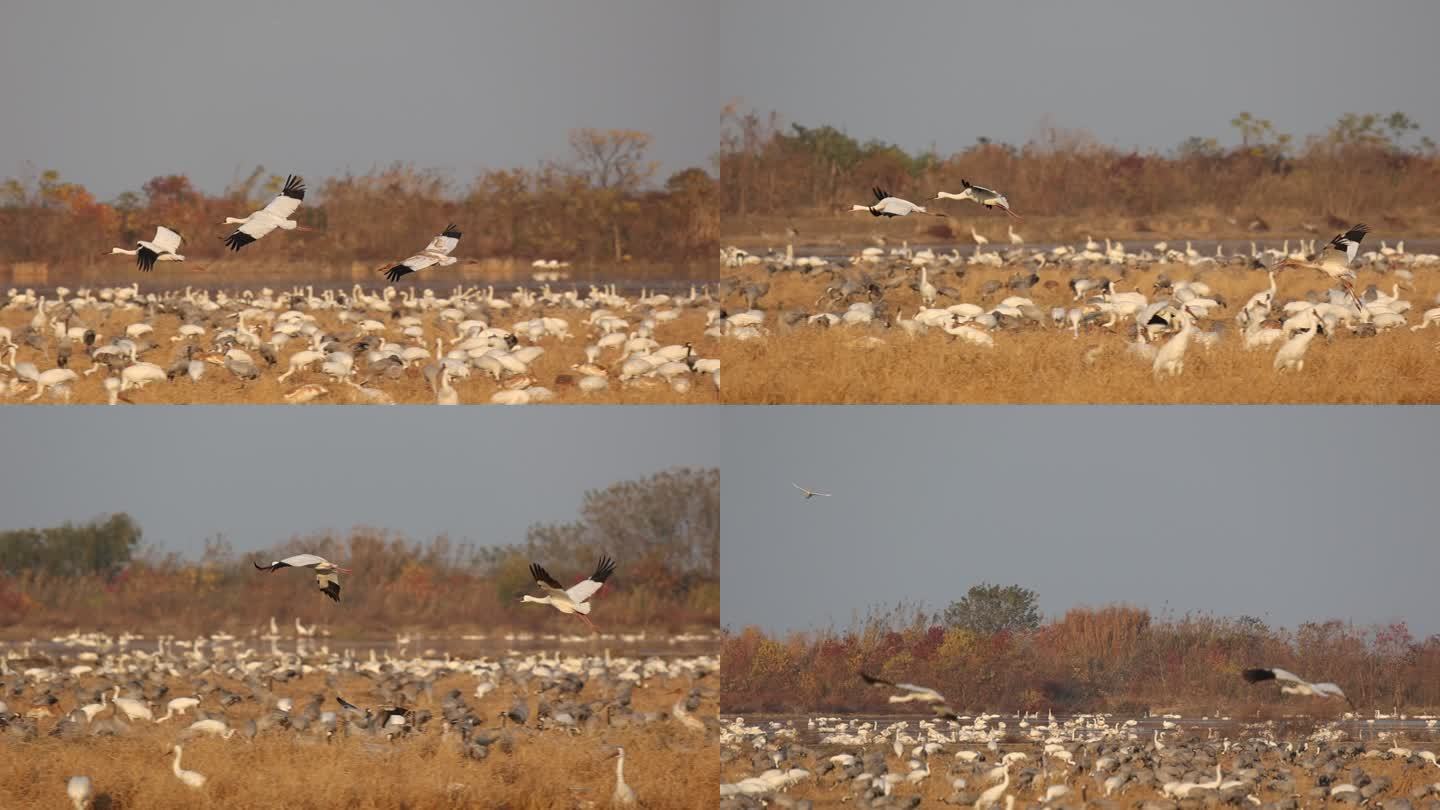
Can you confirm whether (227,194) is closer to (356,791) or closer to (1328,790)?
(356,791)

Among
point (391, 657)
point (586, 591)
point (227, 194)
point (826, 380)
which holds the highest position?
point (227, 194)

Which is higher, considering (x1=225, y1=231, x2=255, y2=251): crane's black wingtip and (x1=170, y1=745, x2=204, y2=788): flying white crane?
(x1=225, y1=231, x2=255, y2=251): crane's black wingtip

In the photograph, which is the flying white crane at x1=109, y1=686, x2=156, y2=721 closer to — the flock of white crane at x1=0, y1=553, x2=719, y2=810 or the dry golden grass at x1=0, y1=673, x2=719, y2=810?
the flock of white crane at x1=0, y1=553, x2=719, y2=810

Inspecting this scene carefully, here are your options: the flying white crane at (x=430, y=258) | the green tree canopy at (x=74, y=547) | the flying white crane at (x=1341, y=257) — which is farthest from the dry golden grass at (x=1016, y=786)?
the green tree canopy at (x=74, y=547)

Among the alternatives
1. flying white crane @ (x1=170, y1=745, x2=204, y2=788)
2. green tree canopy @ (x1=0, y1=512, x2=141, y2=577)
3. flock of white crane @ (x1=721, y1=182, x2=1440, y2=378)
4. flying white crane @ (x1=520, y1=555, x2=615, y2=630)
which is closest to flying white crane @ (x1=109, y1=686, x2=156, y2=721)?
flying white crane @ (x1=170, y1=745, x2=204, y2=788)

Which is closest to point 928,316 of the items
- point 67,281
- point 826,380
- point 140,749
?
point 826,380

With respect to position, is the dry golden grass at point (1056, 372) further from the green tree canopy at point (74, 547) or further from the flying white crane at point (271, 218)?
the green tree canopy at point (74, 547)
